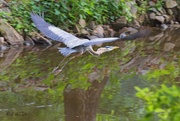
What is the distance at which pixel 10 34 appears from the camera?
1069 cm

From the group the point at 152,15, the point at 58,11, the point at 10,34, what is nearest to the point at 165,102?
the point at 10,34

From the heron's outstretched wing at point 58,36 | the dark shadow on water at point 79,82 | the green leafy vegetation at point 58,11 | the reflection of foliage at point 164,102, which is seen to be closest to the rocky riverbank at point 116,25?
the green leafy vegetation at point 58,11

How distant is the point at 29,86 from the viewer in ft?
21.9

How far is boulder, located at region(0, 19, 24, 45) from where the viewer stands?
10.6 meters

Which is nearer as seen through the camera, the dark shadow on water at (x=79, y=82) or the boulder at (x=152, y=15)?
the dark shadow on water at (x=79, y=82)

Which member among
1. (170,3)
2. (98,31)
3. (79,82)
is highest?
(170,3)

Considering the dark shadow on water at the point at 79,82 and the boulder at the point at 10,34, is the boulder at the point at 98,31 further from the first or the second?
the boulder at the point at 10,34

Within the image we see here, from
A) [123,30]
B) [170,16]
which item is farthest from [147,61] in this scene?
[170,16]

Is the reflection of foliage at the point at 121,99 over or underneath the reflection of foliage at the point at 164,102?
underneath

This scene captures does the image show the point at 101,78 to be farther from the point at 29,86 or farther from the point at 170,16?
the point at 170,16

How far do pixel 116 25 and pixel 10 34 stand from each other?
159 inches

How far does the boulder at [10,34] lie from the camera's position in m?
10.6

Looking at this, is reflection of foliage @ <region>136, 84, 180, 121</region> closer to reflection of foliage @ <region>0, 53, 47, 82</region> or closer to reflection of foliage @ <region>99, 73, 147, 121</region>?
reflection of foliage @ <region>99, 73, 147, 121</region>

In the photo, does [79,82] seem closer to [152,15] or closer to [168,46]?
[168,46]
